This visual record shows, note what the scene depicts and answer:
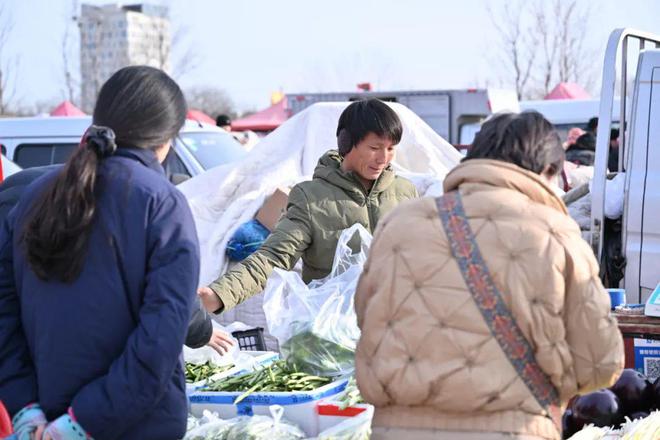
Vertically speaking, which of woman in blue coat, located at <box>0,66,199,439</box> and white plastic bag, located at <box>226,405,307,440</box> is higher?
woman in blue coat, located at <box>0,66,199,439</box>

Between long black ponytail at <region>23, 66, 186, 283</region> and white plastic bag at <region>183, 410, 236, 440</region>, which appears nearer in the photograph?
long black ponytail at <region>23, 66, 186, 283</region>

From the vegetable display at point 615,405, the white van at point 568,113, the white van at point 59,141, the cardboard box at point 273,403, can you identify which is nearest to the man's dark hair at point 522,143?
the cardboard box at point 273,403

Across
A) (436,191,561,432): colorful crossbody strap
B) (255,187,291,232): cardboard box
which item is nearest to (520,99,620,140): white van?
(255,187,291,232): cardboard box

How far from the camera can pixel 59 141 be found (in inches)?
464

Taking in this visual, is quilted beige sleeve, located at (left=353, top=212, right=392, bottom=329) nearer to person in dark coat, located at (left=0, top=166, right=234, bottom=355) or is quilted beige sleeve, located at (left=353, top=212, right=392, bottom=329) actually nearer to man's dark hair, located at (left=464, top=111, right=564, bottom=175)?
man's dark hair, located at (left=464, top=111, right=564, bottom=175)

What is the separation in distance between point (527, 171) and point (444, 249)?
12.6 inches

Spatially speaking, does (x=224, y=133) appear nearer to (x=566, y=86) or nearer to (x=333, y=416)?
(x=333, y=416)

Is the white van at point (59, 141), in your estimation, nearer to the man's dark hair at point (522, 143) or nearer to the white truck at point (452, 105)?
the white truck at point (452, 105)

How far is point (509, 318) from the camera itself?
254 centimetres

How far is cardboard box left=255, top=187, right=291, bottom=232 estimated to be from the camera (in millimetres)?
6980

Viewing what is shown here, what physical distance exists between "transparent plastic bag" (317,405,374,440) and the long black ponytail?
1354 mm

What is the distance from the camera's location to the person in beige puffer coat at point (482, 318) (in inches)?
99.3

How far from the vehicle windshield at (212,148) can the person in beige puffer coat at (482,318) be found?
8.59 metres

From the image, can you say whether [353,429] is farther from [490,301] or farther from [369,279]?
[490,301]
